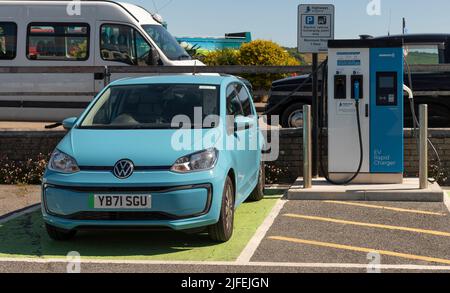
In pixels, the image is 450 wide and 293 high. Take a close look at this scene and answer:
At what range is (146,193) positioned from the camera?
6344 millimetres

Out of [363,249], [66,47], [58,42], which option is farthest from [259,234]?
[58,42]

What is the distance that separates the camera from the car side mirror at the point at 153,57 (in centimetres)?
1437

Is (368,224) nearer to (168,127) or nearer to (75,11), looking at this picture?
(168,127)

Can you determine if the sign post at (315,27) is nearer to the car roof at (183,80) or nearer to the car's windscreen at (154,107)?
the car roof at (183,80)

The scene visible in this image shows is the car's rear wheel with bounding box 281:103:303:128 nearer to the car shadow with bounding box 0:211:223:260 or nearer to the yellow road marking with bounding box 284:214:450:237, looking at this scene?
the yellow road marking with bounding box 284:214:450:237

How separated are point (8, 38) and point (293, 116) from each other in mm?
6330

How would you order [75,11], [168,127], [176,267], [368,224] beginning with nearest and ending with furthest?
[176,267] < [168,127] < [368,224] < [75,11]

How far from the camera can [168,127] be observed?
7133 mm

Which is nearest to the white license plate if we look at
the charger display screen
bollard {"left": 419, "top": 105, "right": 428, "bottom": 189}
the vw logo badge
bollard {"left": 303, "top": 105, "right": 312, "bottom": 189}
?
the vw logo badge

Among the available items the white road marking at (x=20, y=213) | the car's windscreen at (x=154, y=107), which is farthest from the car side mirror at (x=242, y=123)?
the white road marking at (x=20, y=213)
